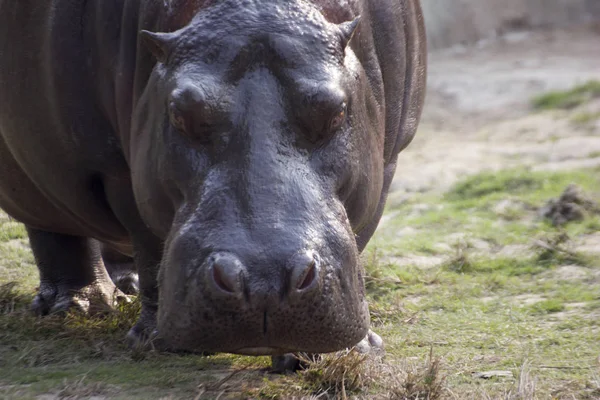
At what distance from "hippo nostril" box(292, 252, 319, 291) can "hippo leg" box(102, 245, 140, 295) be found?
2.60 meters

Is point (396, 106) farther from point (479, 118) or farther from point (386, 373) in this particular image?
point (479, 118)

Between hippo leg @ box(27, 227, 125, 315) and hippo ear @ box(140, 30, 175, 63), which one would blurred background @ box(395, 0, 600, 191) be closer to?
hippo leg @ box(27, 227, 125, 315)

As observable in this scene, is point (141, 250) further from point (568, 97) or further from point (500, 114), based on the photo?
point (500, 114)

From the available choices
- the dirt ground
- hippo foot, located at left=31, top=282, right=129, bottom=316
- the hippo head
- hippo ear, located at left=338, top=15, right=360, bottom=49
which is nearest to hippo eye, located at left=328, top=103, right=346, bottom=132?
the hippo head

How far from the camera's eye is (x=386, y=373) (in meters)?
3.34

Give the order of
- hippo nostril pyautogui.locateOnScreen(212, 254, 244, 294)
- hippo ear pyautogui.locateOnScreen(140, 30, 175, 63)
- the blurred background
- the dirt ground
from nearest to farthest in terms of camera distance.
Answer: hippo nostril pyautogui.locateOnScreen(212, 254, 244, 294)
hippo ear pyautogui.locateOnScreen(140, 30, 175, 63)
the dirt ground
the blurred background

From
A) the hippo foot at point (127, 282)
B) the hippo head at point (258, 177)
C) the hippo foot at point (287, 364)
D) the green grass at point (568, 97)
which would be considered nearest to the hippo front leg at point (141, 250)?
the hippo head at point (258, 177)

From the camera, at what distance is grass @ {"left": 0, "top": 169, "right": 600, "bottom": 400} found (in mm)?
3260

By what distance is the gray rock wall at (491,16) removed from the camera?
1532 cm

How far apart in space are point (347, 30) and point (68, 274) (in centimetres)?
207

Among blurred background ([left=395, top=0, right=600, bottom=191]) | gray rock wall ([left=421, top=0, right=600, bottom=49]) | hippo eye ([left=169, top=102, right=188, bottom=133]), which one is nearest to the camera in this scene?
hippo eye ([left=169, top=102, right=188, bottom=133])

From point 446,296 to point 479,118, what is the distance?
6424 mm

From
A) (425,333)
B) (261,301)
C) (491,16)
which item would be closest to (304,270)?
(261,301)

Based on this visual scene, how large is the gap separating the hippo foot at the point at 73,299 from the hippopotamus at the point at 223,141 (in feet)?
1.15
